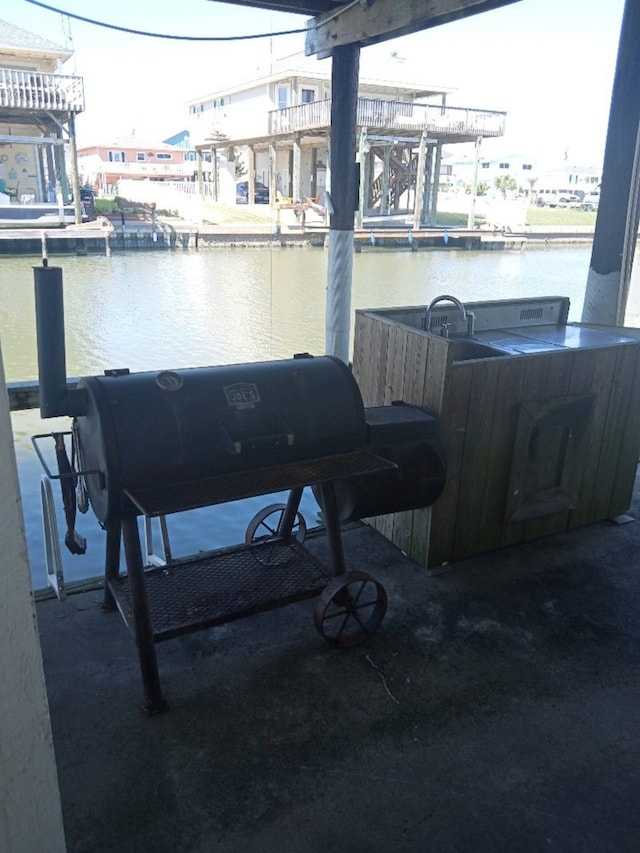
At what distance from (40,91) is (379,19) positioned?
25.3 m

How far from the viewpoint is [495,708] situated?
3.04 meters

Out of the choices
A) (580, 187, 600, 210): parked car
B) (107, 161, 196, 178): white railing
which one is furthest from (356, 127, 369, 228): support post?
(580, 187, 600, 210): parked car

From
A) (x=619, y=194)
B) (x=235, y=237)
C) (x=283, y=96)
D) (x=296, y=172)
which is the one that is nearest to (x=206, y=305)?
(x=619, y=194)

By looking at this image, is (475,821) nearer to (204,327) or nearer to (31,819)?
(31,819)

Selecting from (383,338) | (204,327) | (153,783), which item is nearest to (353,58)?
(383,338)

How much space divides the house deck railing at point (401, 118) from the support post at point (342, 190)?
23.0 metres

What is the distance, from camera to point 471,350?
172 inches

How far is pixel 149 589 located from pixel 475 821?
1.93 metres

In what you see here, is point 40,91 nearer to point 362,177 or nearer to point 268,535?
point 362,177

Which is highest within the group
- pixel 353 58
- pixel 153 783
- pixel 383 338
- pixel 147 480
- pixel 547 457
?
pixel 353 58

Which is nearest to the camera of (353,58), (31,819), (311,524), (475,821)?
(31,819)

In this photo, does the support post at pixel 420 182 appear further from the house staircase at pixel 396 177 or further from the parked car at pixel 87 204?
the parked car at pixel 87 204

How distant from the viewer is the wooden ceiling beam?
Answer: 14.2 feet

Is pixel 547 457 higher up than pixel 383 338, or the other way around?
pixel 383 338
